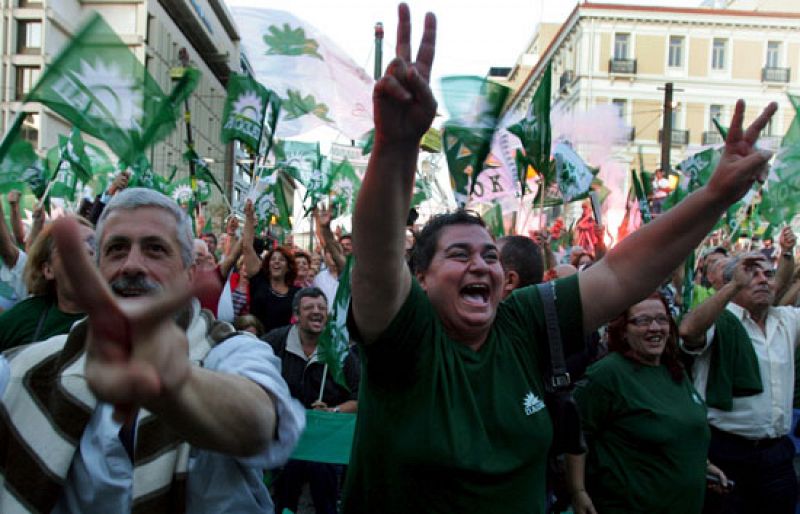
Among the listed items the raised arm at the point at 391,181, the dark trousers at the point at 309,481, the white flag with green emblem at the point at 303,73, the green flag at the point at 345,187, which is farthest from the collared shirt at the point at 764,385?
the green flag at the point at 345,187

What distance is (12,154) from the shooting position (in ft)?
17.6

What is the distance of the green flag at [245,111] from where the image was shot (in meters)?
8.09

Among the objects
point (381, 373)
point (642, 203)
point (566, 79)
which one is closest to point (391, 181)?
point (381, 373)

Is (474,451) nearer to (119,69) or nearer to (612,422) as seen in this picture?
(612,422)

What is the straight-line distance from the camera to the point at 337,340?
4.93m

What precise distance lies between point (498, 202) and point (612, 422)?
5.46 metres

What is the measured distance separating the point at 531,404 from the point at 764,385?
2.58 meters

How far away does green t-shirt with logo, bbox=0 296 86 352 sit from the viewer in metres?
3.19

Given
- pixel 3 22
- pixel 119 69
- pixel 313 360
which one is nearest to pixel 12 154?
pixel 119 69

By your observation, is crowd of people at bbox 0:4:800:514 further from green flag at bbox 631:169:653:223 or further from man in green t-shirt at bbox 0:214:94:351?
green flag at bbox 631:169:653:223

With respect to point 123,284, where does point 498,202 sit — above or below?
above

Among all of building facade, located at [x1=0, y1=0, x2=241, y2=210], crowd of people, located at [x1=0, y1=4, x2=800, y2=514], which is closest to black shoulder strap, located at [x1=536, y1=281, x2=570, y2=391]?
crowd of people, located at [x1=0, y1=4, x2=800, y2=514]

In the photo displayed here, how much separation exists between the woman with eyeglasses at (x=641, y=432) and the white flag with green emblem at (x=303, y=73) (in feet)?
16.5

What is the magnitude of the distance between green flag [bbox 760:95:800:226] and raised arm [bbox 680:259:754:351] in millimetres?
3946
